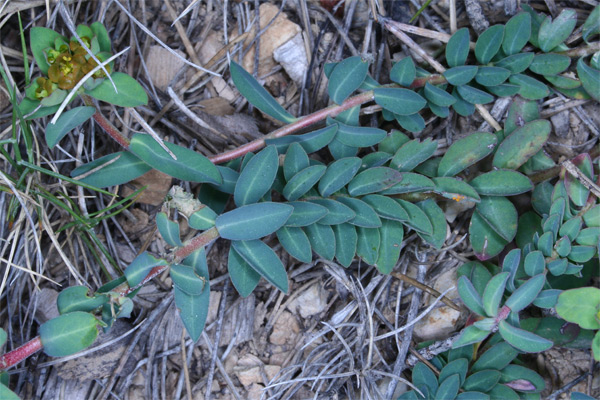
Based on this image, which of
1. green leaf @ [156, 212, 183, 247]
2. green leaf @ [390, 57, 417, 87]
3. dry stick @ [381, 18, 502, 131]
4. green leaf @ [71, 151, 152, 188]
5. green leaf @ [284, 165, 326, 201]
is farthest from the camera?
dry stick @ [381, 18, 502, 131]

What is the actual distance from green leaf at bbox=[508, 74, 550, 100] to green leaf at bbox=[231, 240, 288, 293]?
4.08 feet

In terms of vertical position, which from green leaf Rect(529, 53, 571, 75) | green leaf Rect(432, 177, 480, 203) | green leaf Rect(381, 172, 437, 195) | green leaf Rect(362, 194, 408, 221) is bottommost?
green leaf Rect(432, 177, 480, 203)

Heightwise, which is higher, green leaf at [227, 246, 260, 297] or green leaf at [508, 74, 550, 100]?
green leaf at [508, 74, 550, 100]

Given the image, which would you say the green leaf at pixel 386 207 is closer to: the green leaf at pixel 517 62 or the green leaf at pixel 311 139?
the green leaf at pixel 311 139

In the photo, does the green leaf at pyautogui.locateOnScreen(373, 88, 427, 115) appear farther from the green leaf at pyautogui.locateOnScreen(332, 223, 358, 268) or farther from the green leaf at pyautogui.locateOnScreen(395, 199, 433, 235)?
the green leaf at pyautogui.locateOnScreen(332, 223, 358, 268)

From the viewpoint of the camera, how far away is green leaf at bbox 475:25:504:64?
79.1 inches

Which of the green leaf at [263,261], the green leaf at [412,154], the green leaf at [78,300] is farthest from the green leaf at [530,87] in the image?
the green leaf at [78,300]

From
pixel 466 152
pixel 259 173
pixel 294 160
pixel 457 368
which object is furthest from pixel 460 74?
pixel 457 368

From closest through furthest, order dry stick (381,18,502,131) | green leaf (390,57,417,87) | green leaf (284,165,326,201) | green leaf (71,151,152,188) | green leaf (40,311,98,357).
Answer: green leaf (40,311,98,357)
green leaf (284,165,326,201)
green leaf (71,151,152,188)
green leaf (390,57,417,87)
dry stick (381,18,502,131)

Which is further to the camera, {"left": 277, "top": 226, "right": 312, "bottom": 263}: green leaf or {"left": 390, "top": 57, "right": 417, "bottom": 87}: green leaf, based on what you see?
{"left": 390, "top": 57, "right": 417, "bottom": 87}: green leaf

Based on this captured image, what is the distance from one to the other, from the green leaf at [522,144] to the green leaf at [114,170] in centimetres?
140

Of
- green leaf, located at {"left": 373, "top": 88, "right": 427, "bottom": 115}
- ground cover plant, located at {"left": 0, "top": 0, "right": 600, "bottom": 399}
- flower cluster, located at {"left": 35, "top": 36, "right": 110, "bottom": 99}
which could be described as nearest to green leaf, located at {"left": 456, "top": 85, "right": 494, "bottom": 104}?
ground cover plant, located at {"left": 0, "top": 0, "right": 600, "bottom": 399}

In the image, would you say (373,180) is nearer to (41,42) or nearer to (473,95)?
(473,95)

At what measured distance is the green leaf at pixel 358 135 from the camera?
1903 millimetres
